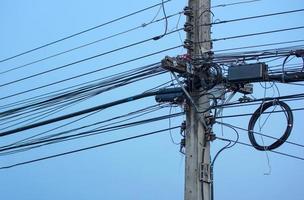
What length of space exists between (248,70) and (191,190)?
6.59 ft

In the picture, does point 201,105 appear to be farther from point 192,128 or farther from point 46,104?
point 46,104

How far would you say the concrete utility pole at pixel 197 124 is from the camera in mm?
10609

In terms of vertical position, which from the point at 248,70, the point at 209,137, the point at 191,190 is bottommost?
the point at 191,190

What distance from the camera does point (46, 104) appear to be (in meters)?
14.2

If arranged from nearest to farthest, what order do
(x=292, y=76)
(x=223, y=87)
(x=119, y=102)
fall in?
1. (x=292, y=76)
2. (x=223, y=87)
3. (x=119, y=102)

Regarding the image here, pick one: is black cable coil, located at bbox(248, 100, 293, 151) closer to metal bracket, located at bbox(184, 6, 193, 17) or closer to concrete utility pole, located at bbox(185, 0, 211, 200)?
concrete utility pole, located at bbox(185, 0, 211, 200)

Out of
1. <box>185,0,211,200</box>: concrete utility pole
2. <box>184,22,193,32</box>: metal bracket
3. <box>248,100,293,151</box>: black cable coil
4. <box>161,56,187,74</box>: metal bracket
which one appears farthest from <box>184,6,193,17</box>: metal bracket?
<box>248,100,293,151</box>: black cable coil

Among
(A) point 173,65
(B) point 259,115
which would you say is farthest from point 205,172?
(A) point 173,65

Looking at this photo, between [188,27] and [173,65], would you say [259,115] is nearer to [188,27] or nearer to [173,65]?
[173,65]

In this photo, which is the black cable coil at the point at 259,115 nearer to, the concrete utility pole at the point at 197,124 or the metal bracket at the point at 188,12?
the concrete utility pole at the point at 197,124

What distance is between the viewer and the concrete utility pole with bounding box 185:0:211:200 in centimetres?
1061

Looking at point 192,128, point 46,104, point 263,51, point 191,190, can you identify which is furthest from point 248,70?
point 46,104

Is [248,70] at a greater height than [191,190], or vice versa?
[248,70]

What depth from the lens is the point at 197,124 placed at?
1088 cm
